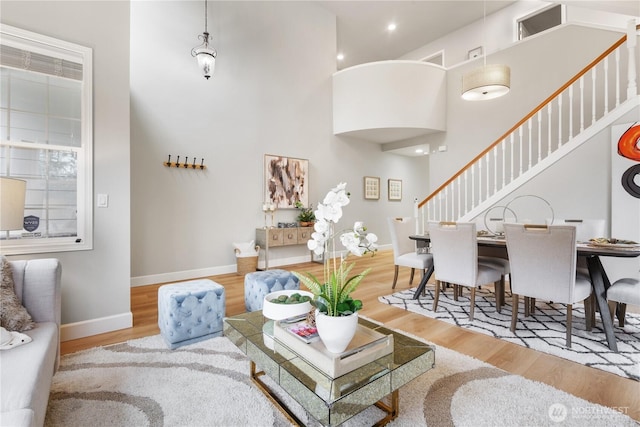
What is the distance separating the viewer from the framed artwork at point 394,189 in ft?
26.6

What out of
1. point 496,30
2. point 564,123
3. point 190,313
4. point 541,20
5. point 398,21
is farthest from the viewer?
point 398,21

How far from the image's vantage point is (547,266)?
7.89 feet

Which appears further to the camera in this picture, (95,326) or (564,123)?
(564,123)

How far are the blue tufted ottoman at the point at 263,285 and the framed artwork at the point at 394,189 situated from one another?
5626mm

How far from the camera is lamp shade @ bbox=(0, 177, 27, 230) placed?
1701 millimetres

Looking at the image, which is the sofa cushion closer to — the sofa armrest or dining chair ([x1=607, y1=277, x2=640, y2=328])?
the sofa armrest

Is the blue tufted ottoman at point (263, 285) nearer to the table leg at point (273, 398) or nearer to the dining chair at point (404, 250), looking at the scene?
the table leg at point (273, 398)

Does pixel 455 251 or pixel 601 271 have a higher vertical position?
pixel 455 251

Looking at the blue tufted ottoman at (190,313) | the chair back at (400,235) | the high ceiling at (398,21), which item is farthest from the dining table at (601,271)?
the high ceiling at (398,21)

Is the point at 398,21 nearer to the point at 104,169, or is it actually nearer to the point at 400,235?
the point at 400,235

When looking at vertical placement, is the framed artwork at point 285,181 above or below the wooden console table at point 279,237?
above

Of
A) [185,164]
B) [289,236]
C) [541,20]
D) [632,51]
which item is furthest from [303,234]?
[541,20]

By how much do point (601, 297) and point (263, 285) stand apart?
281 centimetres

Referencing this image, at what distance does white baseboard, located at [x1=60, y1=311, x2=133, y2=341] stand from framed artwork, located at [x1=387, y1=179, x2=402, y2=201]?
21.8 feet
